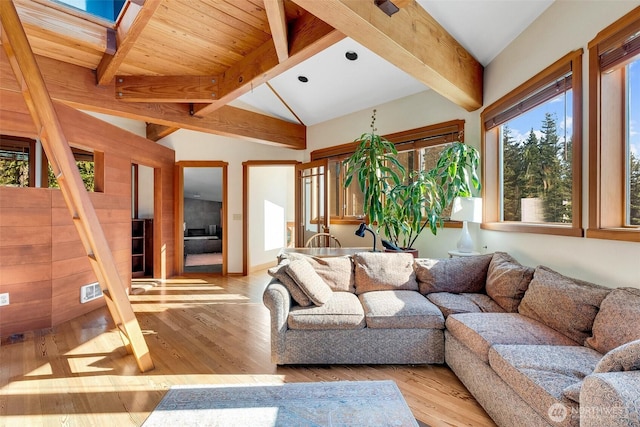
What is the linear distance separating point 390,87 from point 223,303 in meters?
3.54

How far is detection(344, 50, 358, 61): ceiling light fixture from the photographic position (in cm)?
355

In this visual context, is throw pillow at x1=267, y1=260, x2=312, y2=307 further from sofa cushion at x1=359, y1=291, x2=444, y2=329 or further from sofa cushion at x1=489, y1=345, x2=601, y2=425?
sofa cushion at x1=489, y1=345, x2=601, y2=425

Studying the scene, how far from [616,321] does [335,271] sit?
193 centimetres

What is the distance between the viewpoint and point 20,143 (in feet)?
14.9

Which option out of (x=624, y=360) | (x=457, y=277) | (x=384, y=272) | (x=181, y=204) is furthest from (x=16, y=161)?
(x=624, y=360)

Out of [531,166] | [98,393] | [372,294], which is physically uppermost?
[531,166]

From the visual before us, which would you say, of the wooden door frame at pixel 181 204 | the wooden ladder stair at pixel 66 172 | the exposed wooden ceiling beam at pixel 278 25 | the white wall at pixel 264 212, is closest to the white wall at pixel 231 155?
the wooden door frame at pixel 181 204

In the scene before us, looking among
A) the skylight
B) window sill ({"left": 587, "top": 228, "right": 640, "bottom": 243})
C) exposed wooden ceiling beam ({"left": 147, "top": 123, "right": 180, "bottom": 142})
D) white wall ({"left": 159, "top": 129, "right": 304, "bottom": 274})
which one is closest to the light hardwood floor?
window sill ({"left": 587, "top": 228, "right": 640, "bottom": 243})

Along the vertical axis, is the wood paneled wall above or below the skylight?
below

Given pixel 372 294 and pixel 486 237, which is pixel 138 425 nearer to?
pixel 372 294

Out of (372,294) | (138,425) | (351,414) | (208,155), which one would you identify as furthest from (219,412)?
(208,155)

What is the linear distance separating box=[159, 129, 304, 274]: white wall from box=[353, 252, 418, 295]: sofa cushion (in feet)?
10.2

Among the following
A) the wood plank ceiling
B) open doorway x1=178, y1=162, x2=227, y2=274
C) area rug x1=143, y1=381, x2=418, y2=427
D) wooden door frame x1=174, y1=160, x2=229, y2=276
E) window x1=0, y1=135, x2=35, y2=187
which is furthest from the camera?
open doorway x1=178, y1=162, x2=227, y2=274

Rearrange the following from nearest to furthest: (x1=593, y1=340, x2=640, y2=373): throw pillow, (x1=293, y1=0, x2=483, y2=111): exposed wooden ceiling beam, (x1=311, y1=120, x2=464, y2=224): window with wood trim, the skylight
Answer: (x1=593, y1=340, x2=640, y2=373): throw pillow → (x1=293, y1=0, x2=483, y2=111): exposed wooden ceiling beam → the skylight → (x1=311, y1=120, x2=464, y2=224): window with wood trim
